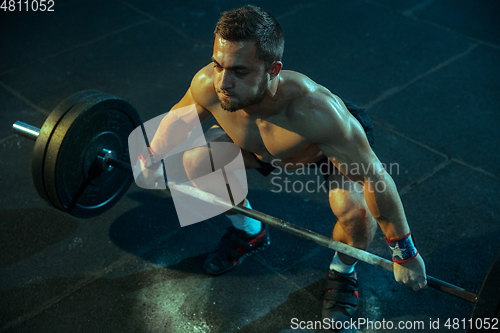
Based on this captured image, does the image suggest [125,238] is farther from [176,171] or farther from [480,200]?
[480,200]

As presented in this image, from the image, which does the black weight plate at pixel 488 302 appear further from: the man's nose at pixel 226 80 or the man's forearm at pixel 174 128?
the man's forearm at pixel 174 128

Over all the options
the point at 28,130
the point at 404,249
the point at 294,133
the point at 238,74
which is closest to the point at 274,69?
the point at 238,74

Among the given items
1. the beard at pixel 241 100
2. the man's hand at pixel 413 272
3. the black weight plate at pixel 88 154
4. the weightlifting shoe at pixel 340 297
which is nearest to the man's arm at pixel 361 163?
the man's hand at pixel 413 272

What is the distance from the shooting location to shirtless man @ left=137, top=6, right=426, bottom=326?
1.76 metres

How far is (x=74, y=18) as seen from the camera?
16.3ft

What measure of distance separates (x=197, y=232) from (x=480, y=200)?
1698 mm

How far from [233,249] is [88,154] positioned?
90 cm

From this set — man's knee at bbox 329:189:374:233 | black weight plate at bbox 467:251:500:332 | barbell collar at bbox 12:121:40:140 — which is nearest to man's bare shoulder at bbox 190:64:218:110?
man's knee at bbox 329:189:374:233

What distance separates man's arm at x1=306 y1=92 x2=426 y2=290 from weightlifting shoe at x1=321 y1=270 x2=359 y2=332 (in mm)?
461

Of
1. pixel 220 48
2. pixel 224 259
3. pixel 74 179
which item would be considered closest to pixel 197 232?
pixel 224 259

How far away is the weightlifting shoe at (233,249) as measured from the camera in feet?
8.38

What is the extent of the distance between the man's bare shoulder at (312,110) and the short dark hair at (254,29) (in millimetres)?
230

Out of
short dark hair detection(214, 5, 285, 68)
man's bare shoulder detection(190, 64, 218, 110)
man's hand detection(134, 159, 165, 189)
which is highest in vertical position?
short dark hair detection(214, 5, 285, 68)

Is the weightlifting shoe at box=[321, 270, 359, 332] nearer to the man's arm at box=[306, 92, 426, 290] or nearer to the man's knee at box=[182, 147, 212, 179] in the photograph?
the man's arm at box=[306, 92, 426, 290]
